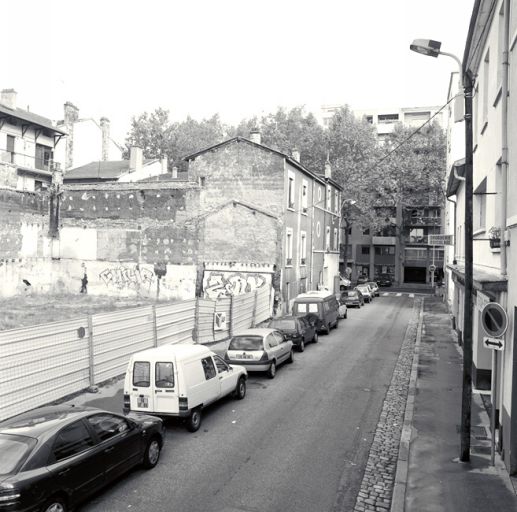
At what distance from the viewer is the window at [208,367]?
1165cm

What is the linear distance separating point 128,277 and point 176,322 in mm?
12629

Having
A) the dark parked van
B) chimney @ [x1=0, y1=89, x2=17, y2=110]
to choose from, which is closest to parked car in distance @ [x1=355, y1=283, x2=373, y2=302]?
the dark parked van

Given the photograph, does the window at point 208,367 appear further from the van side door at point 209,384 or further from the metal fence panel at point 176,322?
the metal fence panel at point 176,322

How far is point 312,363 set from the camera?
59.8 feet

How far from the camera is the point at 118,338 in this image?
598 inches

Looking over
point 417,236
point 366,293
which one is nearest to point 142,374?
point 366,293

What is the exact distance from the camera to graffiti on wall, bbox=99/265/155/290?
98.1ft

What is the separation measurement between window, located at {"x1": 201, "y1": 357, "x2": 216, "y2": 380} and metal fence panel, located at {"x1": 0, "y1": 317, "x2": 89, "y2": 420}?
373cm

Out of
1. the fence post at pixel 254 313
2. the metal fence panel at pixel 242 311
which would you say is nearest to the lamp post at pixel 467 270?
the metal fence panel at pixel 242 311

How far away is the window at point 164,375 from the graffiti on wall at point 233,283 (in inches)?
698

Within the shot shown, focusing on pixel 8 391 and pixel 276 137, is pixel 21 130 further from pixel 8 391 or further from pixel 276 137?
→ pixel 8 391

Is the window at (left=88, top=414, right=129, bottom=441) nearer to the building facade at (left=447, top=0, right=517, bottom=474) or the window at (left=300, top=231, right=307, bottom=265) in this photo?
the building facade at (left=447, top=0, right=517, bottom=474)

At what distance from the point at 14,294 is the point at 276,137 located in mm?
38459

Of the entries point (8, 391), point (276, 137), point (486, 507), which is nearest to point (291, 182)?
point (8, 391)
